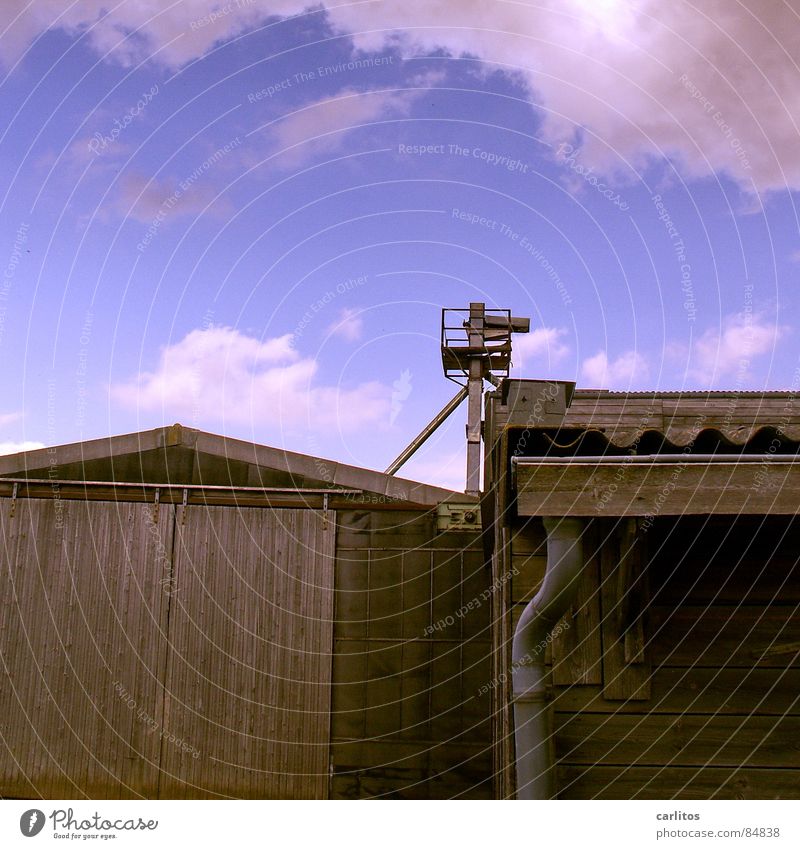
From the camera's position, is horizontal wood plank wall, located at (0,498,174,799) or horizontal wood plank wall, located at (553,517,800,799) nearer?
horizontal wood plank wall, located at (553,517,800,799)

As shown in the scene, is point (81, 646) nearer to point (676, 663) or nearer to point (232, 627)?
point (232, 627)

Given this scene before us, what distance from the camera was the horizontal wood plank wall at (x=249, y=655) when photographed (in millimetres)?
9750

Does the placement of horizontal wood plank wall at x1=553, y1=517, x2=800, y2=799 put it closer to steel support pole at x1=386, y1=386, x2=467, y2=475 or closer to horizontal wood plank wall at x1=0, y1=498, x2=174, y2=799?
horizontal wood plank wall at x1=0, y1=498, x2=174, y2=799

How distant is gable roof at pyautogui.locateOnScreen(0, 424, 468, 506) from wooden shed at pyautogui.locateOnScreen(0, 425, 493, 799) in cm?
3

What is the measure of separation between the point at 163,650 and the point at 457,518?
157 inches

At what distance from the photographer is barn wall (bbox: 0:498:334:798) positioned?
975 cm

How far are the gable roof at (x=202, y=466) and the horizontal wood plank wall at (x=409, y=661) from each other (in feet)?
1.29

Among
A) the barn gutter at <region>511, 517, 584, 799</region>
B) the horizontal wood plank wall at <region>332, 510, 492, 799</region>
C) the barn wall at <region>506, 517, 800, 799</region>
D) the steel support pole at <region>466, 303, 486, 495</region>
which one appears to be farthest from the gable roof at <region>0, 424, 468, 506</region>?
the barn gutter at <region>511, 517, 584, 799</region>

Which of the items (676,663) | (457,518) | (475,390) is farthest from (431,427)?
(676,663)

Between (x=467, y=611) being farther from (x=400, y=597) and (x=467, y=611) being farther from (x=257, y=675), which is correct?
(x=257, y=675)

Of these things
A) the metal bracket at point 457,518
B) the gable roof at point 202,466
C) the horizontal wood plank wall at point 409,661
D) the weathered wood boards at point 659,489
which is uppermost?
the gable roof at point 202,466

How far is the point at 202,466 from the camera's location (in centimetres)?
1048

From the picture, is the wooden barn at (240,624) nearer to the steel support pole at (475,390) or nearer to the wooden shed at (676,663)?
the wooden shed at (676,663)

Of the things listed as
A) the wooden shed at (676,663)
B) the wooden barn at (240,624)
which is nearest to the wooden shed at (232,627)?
the wooden barn at (240,624)
